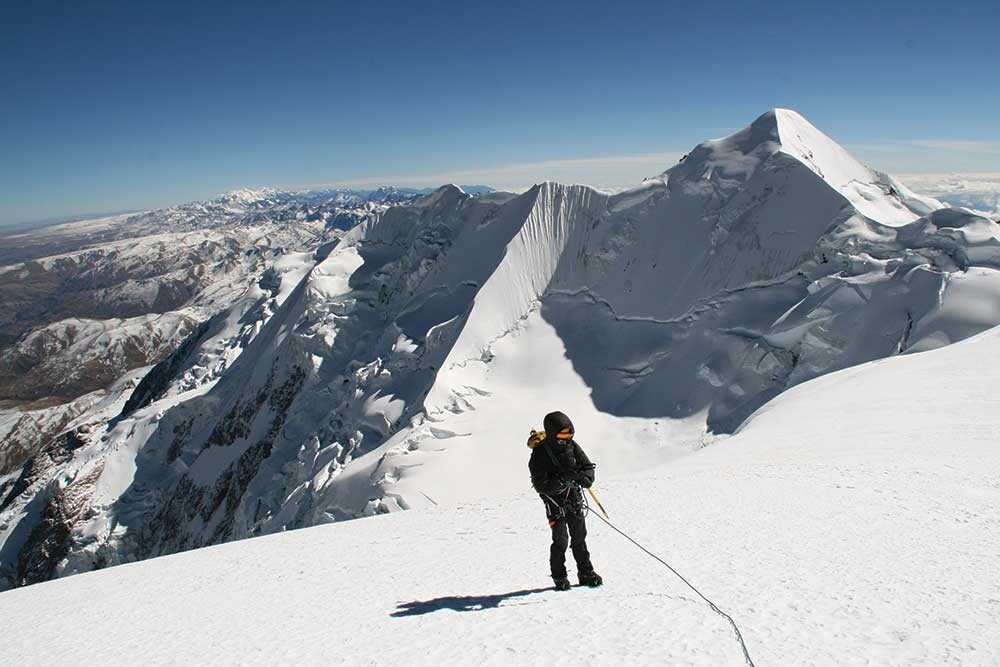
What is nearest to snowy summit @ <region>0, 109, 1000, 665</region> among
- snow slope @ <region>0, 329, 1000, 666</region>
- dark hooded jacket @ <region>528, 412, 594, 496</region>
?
snow slope @ <region>0, 329, 1000, 666</region>

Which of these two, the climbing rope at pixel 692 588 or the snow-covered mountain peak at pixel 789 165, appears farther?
the snow-covered mountain peak at pixel 789 165

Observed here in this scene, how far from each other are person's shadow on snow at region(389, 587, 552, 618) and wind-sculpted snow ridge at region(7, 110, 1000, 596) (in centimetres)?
2439

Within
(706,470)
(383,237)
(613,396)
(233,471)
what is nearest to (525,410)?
(613,396)

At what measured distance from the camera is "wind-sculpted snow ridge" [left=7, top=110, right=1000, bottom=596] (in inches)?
1257

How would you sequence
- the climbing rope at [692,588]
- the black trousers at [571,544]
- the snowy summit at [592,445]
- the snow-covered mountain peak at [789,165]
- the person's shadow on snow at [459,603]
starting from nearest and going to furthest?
the climbing rope at [692,588], the snowy summit at [592,445], the person's shadow on snow at [459,603], the black trousers at [571,544], the snow-covered mountain peak at [789,165]

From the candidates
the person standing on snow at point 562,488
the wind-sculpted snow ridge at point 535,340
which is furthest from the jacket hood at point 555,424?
the wind-sculpted snow ridge at point 535,340

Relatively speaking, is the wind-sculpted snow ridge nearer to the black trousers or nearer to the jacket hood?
the black trousers

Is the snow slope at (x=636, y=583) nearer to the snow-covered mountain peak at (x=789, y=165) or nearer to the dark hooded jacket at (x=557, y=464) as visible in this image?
the dark hooded jacket at (x=557, y=464)

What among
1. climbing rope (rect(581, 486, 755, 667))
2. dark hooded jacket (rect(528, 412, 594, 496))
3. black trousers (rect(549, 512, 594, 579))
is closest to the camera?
climbing rope (rect(581, 486, 755, 667))

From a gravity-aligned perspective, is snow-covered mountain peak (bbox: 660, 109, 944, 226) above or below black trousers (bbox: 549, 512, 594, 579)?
above

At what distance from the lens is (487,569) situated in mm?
8766

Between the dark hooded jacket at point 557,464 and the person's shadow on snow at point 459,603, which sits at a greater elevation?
the dark hooded jacket at point 557,464

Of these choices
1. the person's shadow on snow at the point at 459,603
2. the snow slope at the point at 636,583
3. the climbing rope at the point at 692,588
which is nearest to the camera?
the climbing rope at the point at 692,588

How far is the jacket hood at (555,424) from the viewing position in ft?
24.5
